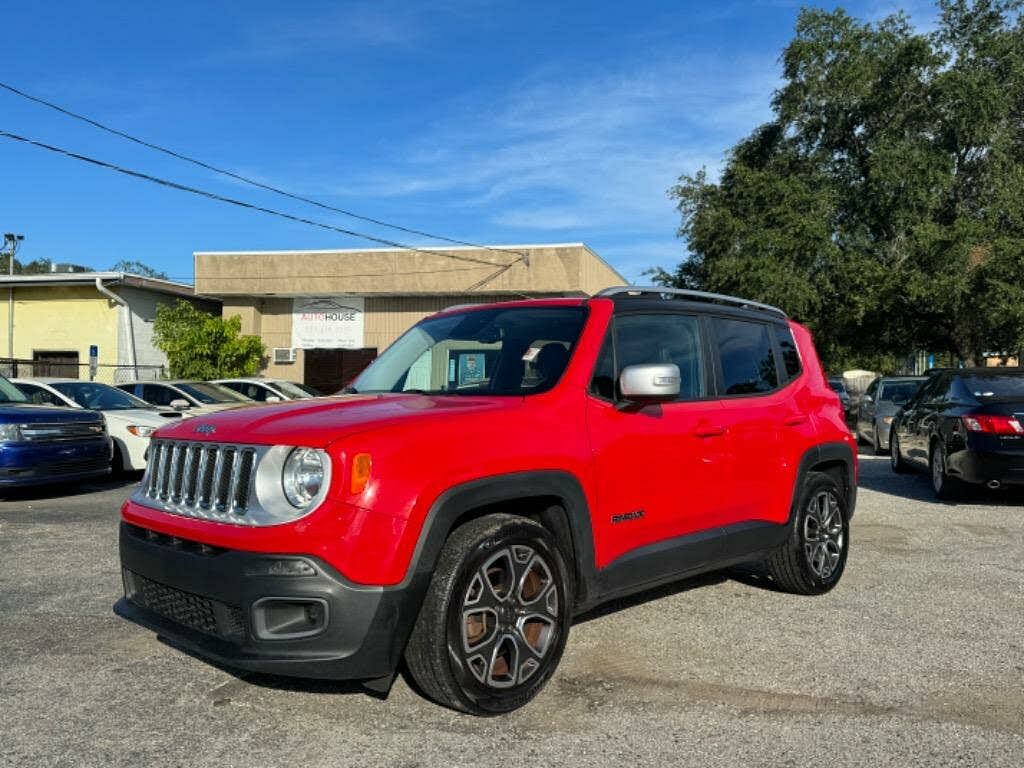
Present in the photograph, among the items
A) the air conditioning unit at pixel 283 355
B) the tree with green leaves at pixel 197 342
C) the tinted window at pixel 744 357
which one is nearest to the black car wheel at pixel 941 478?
the tinted window at pixel 744 357

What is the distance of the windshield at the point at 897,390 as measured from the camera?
15.8 meters

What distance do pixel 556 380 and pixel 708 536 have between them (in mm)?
1313

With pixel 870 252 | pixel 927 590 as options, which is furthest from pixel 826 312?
pixel 927 590

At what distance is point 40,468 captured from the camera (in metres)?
10.0

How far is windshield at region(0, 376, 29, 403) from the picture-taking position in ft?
36.3

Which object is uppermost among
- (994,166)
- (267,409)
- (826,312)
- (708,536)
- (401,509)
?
(994,166)

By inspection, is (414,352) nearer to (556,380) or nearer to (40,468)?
(556,380)

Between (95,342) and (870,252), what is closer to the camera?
(870,252)

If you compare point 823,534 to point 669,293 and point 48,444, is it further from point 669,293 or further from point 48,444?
point 48,444

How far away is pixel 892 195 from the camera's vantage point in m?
24.3

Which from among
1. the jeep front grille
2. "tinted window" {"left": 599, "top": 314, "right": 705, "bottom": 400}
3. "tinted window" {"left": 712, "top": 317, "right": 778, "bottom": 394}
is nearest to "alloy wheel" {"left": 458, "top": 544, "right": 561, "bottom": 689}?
the jeep front grille

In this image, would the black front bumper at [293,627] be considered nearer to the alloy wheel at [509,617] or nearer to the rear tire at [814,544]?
the alloy wheel at [509,617]

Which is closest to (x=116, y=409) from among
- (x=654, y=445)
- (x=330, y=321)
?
(x=654, y=445)

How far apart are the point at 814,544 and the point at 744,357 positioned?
1.35m
